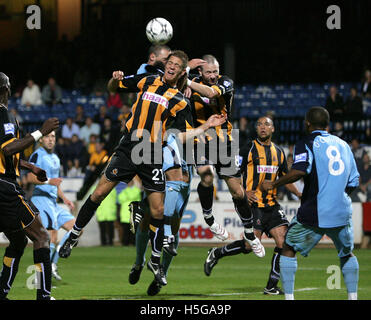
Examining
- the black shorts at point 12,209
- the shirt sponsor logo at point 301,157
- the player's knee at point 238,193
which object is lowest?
the player's knee at point 238,193

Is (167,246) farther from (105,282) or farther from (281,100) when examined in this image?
(281,100)

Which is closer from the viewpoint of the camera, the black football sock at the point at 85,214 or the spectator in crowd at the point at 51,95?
the black football sock at the point at 85,214

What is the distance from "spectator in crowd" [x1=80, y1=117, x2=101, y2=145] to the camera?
2353 centimetres


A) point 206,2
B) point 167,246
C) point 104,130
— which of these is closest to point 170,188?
point 167,246

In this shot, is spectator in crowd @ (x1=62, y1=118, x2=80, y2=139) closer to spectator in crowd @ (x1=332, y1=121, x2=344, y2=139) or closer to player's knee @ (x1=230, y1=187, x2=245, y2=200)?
spectator in crowd @ (x1=332, y1=121, x2=344, y2=139)

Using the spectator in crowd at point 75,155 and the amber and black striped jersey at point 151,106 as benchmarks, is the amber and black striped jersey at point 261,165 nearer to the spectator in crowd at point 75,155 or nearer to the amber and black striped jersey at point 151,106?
the amber and black striped jersey at point 151,106

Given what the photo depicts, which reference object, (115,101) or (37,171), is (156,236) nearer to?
(37,171)

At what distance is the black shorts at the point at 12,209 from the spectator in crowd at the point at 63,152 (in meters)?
14.7

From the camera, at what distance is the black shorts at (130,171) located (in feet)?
31.2

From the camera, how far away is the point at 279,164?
39.1 feet

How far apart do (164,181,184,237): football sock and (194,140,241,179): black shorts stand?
0.52 metres

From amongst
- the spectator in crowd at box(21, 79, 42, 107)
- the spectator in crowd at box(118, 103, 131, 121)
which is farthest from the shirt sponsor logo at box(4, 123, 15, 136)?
the spectator in crowd at box(21, 79, 42, 107)

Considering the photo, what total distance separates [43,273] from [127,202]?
12.2m

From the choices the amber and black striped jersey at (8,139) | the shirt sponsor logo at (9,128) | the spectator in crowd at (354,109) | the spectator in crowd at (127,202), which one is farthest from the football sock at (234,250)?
the spectator in crowd at (354,109)
